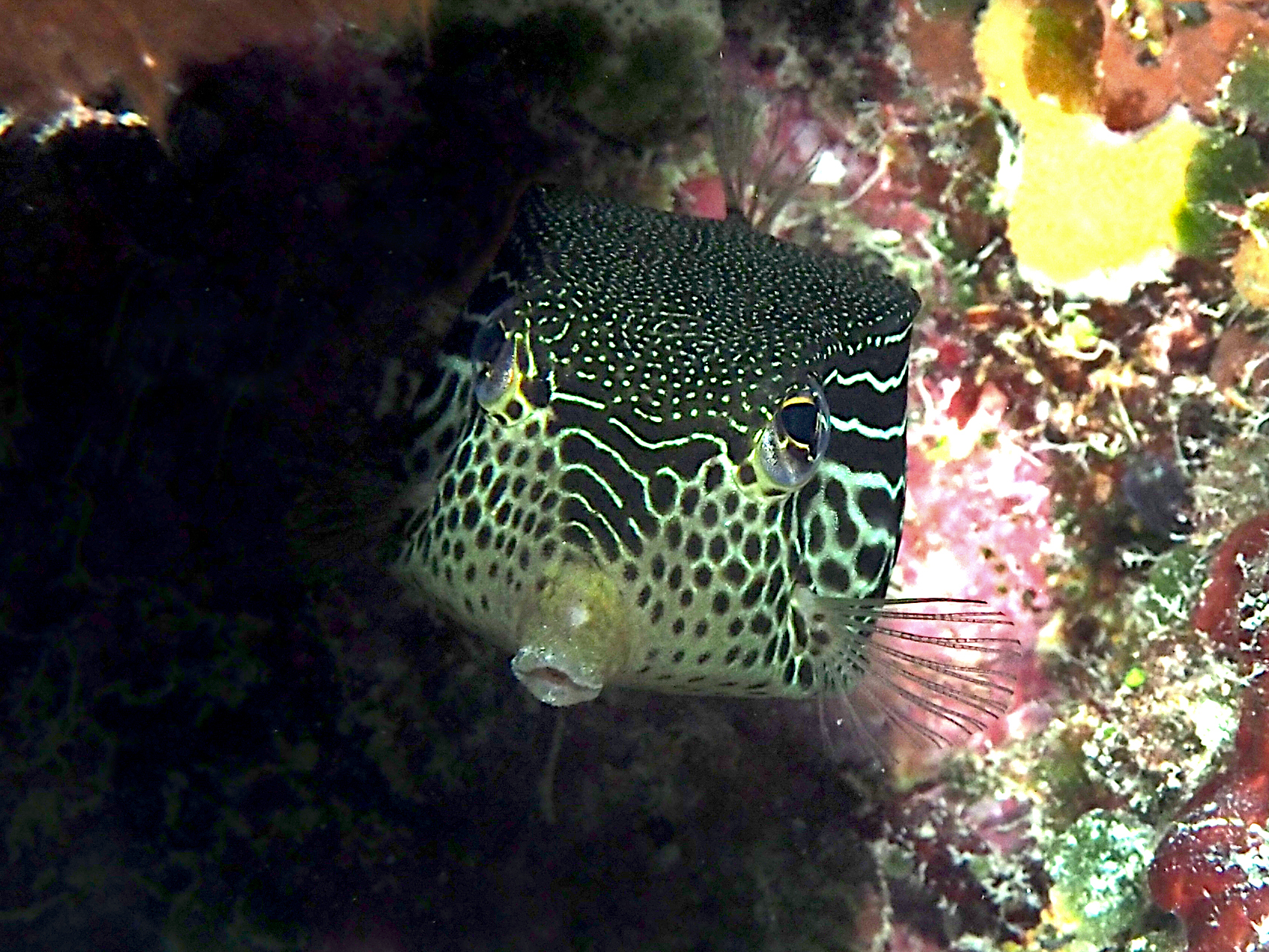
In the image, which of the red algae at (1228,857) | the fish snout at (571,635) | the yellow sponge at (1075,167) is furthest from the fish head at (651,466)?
the red algae at (1228,857)

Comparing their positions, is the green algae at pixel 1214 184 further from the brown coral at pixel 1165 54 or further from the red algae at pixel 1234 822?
the red algae at pixel 1234 822

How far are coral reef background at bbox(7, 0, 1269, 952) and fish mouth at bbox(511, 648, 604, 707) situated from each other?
986 millimetres

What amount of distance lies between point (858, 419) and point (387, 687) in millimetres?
1732

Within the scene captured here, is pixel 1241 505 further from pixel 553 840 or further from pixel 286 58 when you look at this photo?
pixel 286 58

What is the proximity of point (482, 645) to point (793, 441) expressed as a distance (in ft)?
4.74

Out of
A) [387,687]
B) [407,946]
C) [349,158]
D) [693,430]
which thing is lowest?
[407,946]

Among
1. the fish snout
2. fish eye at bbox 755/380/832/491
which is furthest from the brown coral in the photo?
the fish snout

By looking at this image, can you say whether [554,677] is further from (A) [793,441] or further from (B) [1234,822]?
(B) [1234,822]

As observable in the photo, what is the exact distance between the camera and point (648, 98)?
3.71 m

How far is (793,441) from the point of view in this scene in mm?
2734

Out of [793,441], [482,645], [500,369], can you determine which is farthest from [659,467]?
[482,645]

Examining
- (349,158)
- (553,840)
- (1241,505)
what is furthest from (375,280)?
(1241,505)

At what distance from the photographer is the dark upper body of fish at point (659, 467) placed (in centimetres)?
256

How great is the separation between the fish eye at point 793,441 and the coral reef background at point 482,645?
117 centimetres
